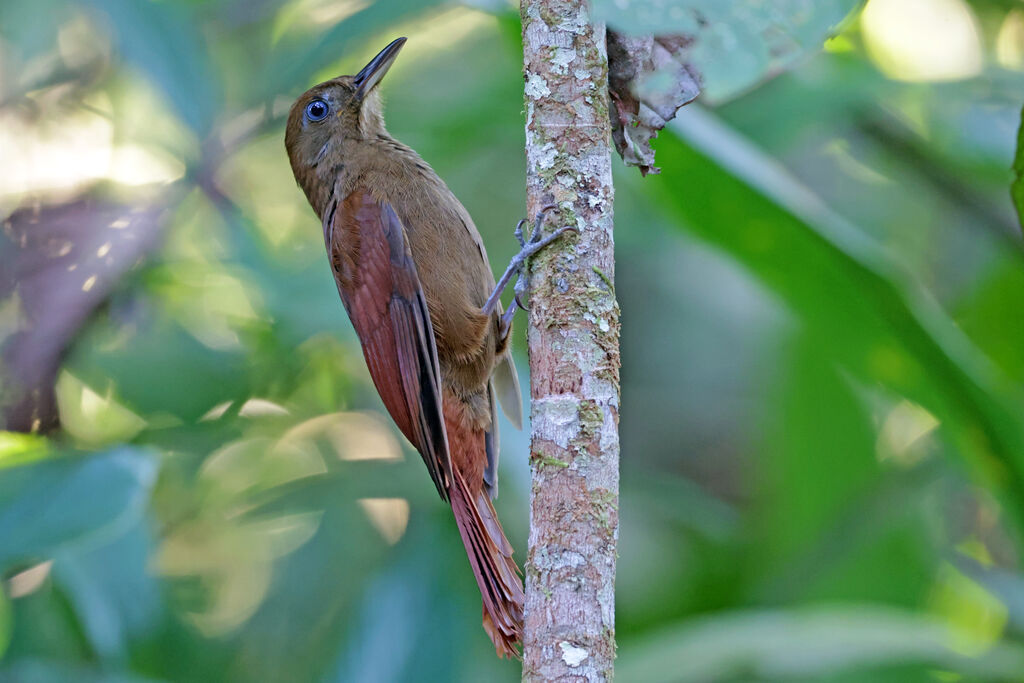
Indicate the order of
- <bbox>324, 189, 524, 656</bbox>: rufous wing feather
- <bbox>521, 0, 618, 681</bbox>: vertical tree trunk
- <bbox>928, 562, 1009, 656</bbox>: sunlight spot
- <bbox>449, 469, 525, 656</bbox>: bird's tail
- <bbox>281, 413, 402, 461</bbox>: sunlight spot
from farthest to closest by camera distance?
1. <bbox>281, 413, 402, 461</bbox>: sunlight spot
2. <bbox>928, 562, 1009, 656</bbox>: sunlight spot
3. <bbox>324, 189, 524, 656</bbox>: rufous wing feather
4. <bbox>449, 469, 525, 656</bbox>: bird's tail
5. <bbox>521, 0, 618, 681</bbox>: vertical tree trunk

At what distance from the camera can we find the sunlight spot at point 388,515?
4309 mm

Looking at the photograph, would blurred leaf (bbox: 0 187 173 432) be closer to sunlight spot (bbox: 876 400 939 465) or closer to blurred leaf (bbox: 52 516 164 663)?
blurred leaf (bbox: 52 516 164 663)

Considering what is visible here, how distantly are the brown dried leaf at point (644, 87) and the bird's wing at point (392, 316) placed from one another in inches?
37.7

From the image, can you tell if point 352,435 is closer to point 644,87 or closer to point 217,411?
point 217,411

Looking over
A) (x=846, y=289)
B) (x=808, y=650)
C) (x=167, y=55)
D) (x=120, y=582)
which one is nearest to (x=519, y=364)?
(x=846, y=289)

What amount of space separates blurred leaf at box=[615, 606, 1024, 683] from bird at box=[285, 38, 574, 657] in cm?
60

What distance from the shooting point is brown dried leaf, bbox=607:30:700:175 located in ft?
6.84

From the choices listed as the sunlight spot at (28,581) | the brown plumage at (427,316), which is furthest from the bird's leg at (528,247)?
the sunlight spot at (28,581)

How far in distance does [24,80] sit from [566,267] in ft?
9.85

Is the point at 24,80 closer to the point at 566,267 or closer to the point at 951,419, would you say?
the point at 566,267

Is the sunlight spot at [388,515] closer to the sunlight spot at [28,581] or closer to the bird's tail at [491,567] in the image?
the sunlight spot at [28,581]

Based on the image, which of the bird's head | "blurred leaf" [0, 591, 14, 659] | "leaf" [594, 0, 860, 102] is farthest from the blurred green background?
"leaf" [594, 0, 860, 102]

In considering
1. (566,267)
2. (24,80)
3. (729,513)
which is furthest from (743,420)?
(24,80)

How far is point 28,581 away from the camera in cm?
398
